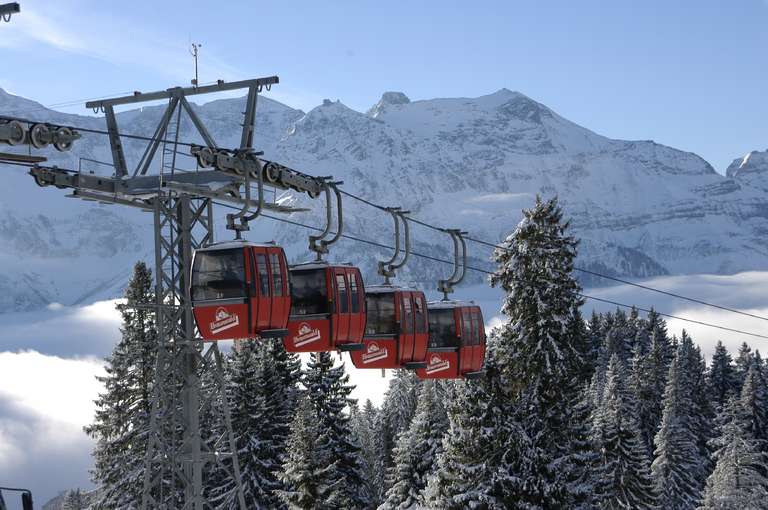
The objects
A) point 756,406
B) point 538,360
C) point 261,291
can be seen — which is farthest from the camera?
point 756,406

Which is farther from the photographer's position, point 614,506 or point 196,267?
point 614,506

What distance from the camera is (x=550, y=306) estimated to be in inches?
1344

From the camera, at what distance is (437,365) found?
29312mm

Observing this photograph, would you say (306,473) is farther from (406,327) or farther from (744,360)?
(744,360)

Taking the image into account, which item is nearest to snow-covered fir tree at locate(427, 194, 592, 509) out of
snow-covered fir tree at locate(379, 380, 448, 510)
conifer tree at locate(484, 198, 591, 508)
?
conifer tree at locate(484, 198, 591, 508)

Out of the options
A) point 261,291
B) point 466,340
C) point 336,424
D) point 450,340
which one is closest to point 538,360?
point 466,340

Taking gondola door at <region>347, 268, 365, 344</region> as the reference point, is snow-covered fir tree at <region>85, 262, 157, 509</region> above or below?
below

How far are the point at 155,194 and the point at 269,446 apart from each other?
2680cm

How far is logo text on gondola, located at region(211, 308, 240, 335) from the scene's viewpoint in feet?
71.5

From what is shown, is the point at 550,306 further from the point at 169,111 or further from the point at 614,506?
the point at 614,506

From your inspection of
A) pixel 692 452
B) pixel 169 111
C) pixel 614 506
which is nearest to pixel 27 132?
pixel 169 111

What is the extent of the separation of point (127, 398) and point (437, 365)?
884 inches

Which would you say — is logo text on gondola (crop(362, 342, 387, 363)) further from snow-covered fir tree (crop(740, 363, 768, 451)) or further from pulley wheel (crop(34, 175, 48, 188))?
snow-covered fir tree (crop(740, 363, 768, 451))

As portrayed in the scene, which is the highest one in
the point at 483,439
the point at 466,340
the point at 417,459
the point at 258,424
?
the point at 466,340
